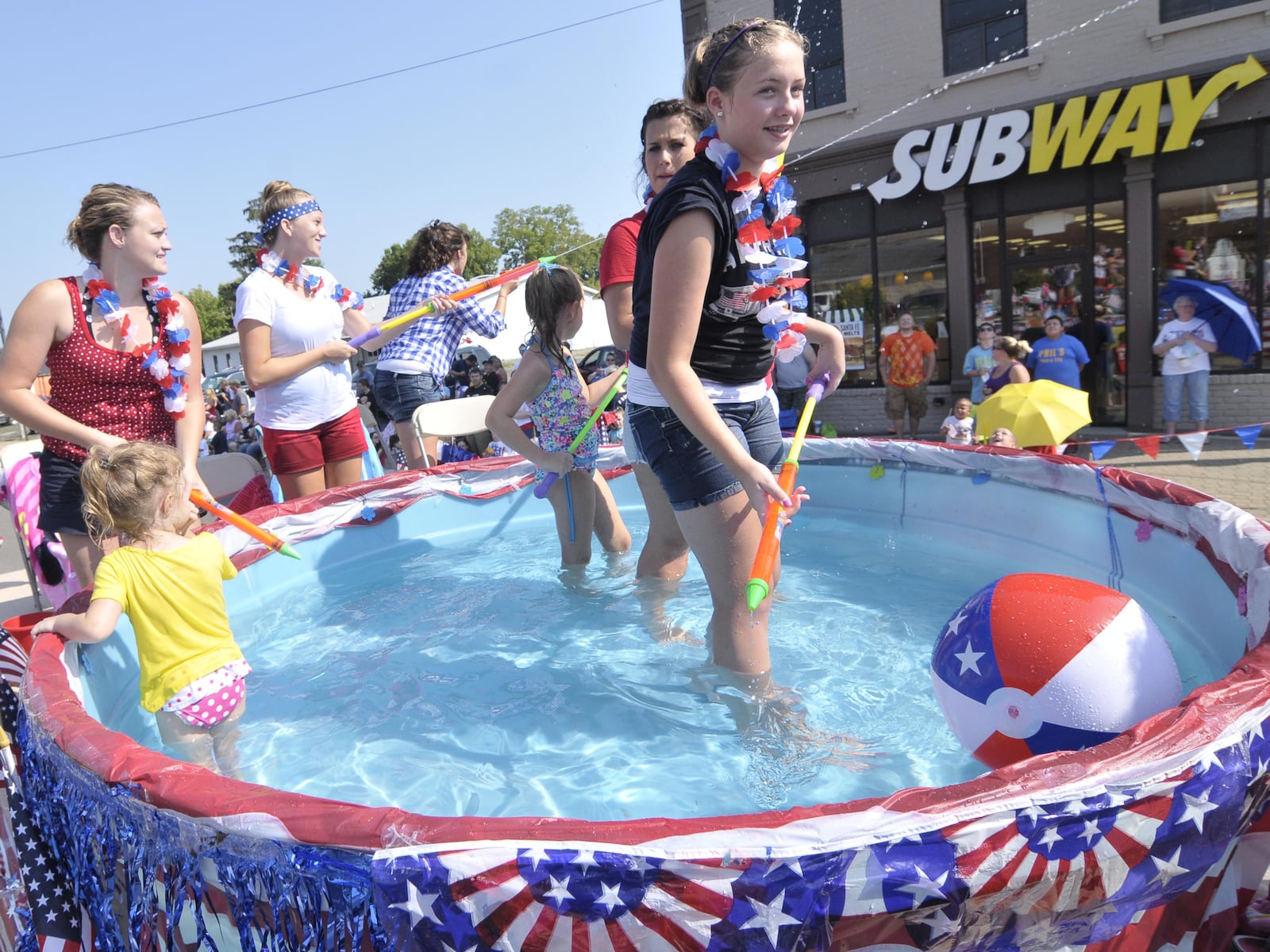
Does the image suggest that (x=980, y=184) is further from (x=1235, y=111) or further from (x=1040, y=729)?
(x=1040, y=729)

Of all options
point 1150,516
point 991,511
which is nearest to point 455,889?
point 1150,516

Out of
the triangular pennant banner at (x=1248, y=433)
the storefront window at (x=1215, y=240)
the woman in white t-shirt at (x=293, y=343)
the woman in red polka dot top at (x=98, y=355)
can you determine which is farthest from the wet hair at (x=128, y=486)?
the storefront window at (x=1215, y=240)

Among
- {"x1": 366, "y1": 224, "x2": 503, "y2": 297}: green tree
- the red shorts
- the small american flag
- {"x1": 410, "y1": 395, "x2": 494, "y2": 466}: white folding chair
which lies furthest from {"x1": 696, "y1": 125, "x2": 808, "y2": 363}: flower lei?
{"x1": 366, "y1": 224, "x2": 503, "y2": 297}: green tree

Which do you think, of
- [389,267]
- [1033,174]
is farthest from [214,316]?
[1033,174]

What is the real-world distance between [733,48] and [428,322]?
3.34m

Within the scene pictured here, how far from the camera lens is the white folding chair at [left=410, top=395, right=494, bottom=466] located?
576cm

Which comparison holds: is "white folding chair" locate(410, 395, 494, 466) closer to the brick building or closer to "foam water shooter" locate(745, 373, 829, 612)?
"foam water shooter" locate(745, 373, 829, 612)

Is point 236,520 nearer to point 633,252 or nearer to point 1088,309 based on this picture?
point 633,252

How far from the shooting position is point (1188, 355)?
910 centimetres

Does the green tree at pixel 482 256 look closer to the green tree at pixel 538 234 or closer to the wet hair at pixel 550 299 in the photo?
the green tree at pixel 538 234

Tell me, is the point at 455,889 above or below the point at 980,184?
below

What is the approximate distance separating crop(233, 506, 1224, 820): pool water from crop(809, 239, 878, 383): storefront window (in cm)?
821

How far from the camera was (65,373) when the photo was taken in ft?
9.78

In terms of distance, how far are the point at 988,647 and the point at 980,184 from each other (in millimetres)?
10116
